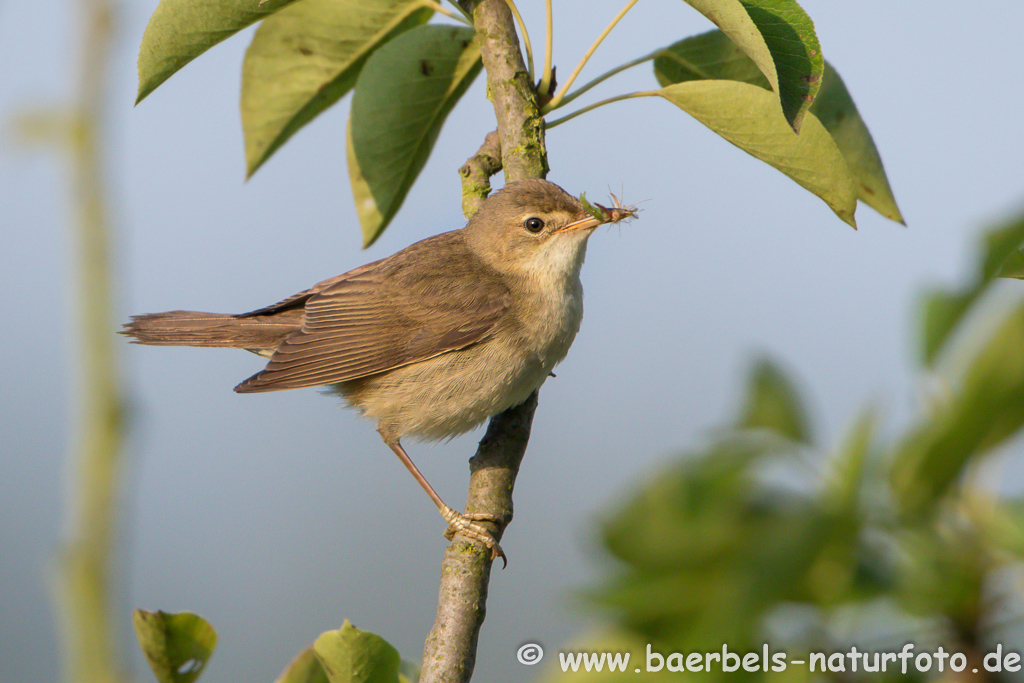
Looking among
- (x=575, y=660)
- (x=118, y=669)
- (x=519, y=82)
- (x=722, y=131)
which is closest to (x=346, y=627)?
(x=118, y=669)

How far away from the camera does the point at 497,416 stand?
333 centimetres

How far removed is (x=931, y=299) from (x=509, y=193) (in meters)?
2.95

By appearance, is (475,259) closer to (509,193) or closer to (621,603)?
(509,193)

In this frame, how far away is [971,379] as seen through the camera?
0.47m

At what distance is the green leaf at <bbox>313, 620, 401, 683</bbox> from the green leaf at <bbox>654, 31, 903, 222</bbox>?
6.65ft

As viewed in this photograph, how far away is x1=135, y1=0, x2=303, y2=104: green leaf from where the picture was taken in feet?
8.17

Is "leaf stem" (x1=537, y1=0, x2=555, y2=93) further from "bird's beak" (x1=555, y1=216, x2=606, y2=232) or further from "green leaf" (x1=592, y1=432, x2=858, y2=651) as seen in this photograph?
"green leaf" (x1=592, y1=432, x2=858, y2=651)

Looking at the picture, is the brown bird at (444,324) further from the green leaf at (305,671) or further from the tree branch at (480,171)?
the green leaf at (305,671)

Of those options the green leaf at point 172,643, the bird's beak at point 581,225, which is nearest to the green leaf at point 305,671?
the green leaf at point 172,643

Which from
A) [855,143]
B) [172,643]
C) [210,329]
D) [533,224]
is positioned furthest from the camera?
[210,329]

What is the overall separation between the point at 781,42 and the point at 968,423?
209 centimetres

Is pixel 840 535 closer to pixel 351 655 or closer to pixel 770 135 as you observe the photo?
pixel 351 655

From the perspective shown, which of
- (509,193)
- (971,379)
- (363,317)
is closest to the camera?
(971,379)

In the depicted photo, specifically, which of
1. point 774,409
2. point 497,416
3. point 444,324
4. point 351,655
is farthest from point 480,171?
point 774,409
